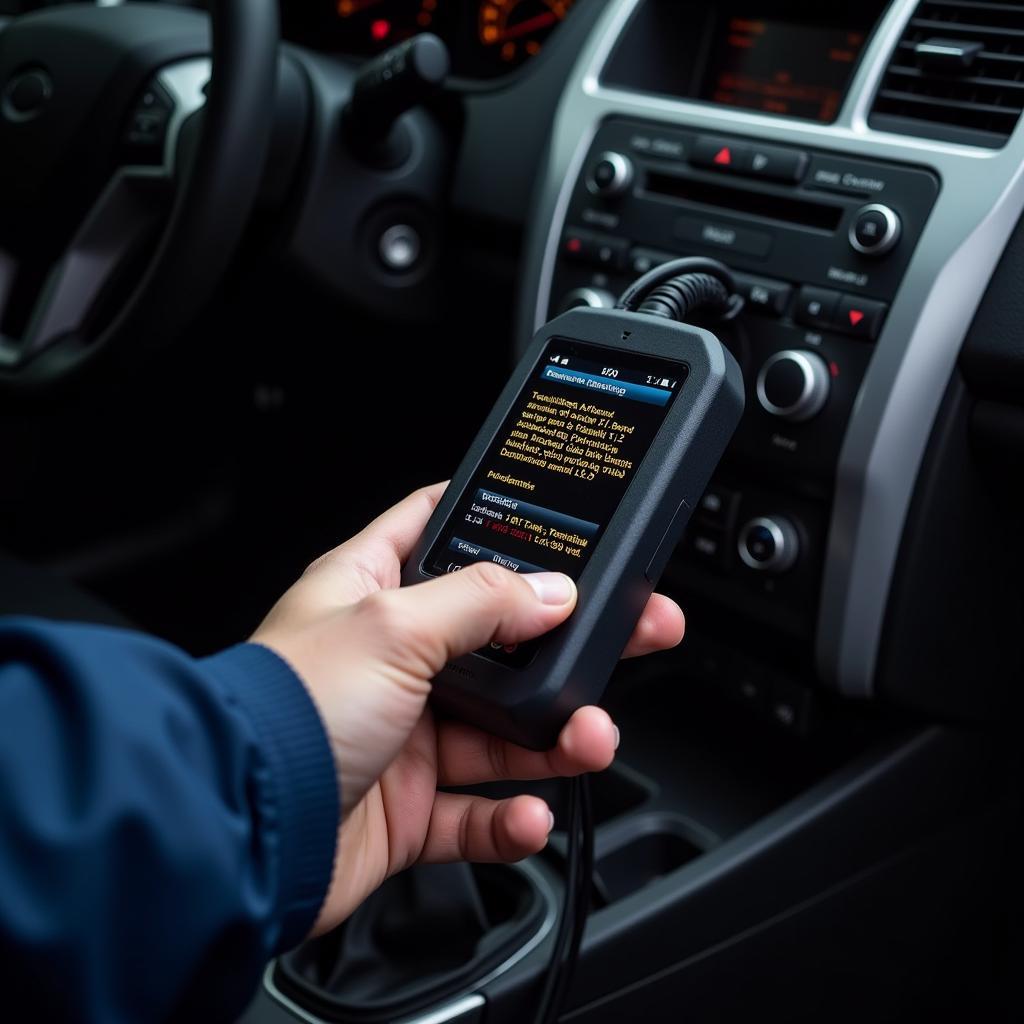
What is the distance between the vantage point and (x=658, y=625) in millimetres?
720

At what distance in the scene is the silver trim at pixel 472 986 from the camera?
829 mm

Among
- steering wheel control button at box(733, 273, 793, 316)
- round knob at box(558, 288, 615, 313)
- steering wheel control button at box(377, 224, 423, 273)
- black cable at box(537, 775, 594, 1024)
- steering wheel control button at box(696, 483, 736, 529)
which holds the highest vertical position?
steering wheel control button at box(733, 273, 793, 316)

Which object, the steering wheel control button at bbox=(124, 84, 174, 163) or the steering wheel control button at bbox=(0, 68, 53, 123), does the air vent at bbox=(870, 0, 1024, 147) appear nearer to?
the steering wheel control button at bbox=(124, 84, 174, 163)

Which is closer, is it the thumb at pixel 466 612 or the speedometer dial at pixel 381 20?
the thumb at pixel 466 612

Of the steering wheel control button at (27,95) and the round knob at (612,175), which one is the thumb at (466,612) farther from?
the steering wheel control button at (27,95)

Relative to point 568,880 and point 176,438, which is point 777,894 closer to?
point 568,880

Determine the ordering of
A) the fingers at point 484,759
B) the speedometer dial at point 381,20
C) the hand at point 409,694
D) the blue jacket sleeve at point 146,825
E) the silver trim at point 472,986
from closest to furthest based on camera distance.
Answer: the blue jacket sleeve at point 146,825 → the hand at point 409,694 → the fingers at point 484,759 → the silver trim at point 472,986 → the speedometer dial at point 381,20

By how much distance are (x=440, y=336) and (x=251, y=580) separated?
50 cm

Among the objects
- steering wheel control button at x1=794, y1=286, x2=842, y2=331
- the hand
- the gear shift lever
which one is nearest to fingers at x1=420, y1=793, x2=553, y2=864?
the hand

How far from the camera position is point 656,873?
3.48 feet

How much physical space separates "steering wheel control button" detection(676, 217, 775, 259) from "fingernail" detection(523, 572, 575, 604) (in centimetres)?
41

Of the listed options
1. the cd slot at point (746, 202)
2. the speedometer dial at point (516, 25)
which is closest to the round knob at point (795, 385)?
the cd slot at point (746, 202)

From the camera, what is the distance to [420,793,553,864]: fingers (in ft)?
Answer: 2.26

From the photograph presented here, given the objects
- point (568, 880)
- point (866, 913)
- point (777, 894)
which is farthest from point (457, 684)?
point (866, 913)
